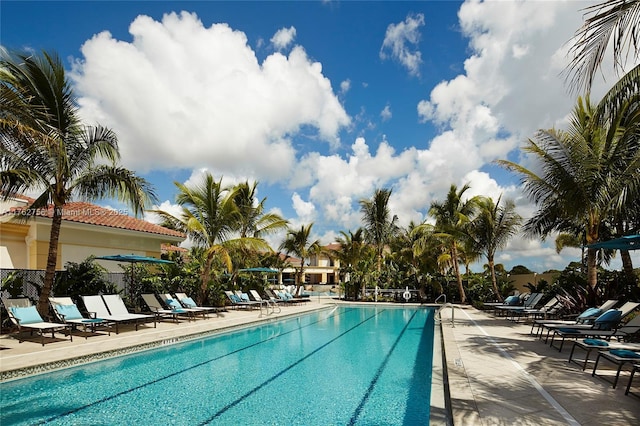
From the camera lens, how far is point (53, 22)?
995 cm

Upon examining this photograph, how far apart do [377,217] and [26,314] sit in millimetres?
22877

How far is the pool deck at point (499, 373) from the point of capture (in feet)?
13.3

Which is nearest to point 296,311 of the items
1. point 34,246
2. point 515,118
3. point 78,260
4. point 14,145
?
point 78,260

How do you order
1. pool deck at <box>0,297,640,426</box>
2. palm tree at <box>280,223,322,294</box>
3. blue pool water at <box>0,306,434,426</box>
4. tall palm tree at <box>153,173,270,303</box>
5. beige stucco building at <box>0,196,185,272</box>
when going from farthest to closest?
palm tree at <box>280,223,322,294</box> < tall palm tree at <box>153,173,270,303</box> < beige stucco building at <box>0,196,185,272</box> < blue pool water at <box>0,306,434,426</box> < pool deck at <box>0,297,640,426</box>

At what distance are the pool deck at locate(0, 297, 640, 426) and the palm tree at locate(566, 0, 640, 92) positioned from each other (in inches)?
137

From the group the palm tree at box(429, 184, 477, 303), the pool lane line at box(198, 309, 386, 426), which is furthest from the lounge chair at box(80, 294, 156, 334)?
the palm tree at box(429, 184, 477, 303)

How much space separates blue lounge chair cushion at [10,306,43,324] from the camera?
8531 mm

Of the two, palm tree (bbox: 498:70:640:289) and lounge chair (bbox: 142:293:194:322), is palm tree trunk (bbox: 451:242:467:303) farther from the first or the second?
lounge chair (bbox: 142:293:194:322)

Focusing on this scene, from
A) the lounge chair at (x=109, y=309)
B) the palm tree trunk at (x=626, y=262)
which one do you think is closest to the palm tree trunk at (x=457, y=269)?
the palm tree trunk at (x=626, y=262)

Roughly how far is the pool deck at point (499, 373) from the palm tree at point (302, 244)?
17.5 m

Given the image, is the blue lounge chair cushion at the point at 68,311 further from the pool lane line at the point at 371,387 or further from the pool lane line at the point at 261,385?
the pool lane line at the point at 371,387

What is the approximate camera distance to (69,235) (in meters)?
13.8

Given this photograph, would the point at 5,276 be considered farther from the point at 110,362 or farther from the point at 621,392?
the point at 621,392

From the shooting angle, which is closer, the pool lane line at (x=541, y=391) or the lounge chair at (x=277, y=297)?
the pool lane line at (x=541, y=391)
